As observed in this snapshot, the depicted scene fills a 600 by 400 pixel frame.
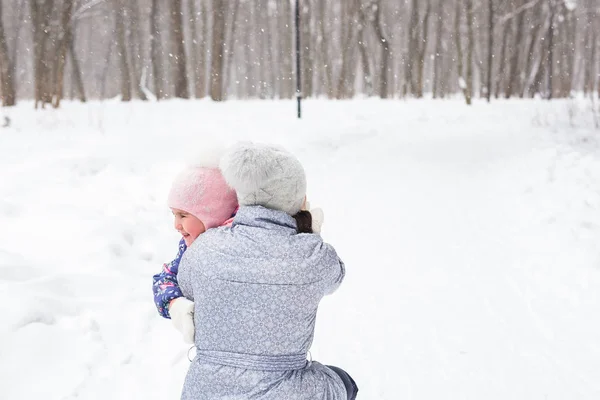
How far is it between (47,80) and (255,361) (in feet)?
53.2

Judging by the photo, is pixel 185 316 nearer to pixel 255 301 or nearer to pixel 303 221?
pixel 255 301

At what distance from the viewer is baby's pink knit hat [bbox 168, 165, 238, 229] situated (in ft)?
7.00

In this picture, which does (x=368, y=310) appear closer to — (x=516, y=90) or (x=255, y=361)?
(x=255, y=361)

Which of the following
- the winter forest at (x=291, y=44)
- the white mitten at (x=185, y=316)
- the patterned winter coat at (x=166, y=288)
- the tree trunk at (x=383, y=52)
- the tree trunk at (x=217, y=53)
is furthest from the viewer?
Result: the tree trunk at (x=383, y=52)

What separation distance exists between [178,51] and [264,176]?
60.7ft

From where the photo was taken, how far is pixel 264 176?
1896 mm

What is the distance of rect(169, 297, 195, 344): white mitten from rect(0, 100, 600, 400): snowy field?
661mm

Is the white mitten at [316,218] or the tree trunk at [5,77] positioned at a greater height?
the tree trunk at [5,77]

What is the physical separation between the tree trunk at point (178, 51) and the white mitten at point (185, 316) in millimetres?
18322

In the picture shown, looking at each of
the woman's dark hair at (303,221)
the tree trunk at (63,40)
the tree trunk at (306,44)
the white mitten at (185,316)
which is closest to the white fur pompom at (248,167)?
the woman's dark hair at (303,221)

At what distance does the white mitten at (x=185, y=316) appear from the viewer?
6.43 feet

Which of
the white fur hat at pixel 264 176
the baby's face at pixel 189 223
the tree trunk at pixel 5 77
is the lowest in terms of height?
→ the baby's face at pixel 189 223

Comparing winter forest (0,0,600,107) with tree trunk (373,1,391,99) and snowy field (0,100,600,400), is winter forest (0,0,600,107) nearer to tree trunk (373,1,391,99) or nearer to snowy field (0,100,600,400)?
tree trunk (373,1,391,99)

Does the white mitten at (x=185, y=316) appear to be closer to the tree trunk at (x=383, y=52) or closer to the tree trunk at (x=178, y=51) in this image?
the tree trunk at (x=178, y=51)
